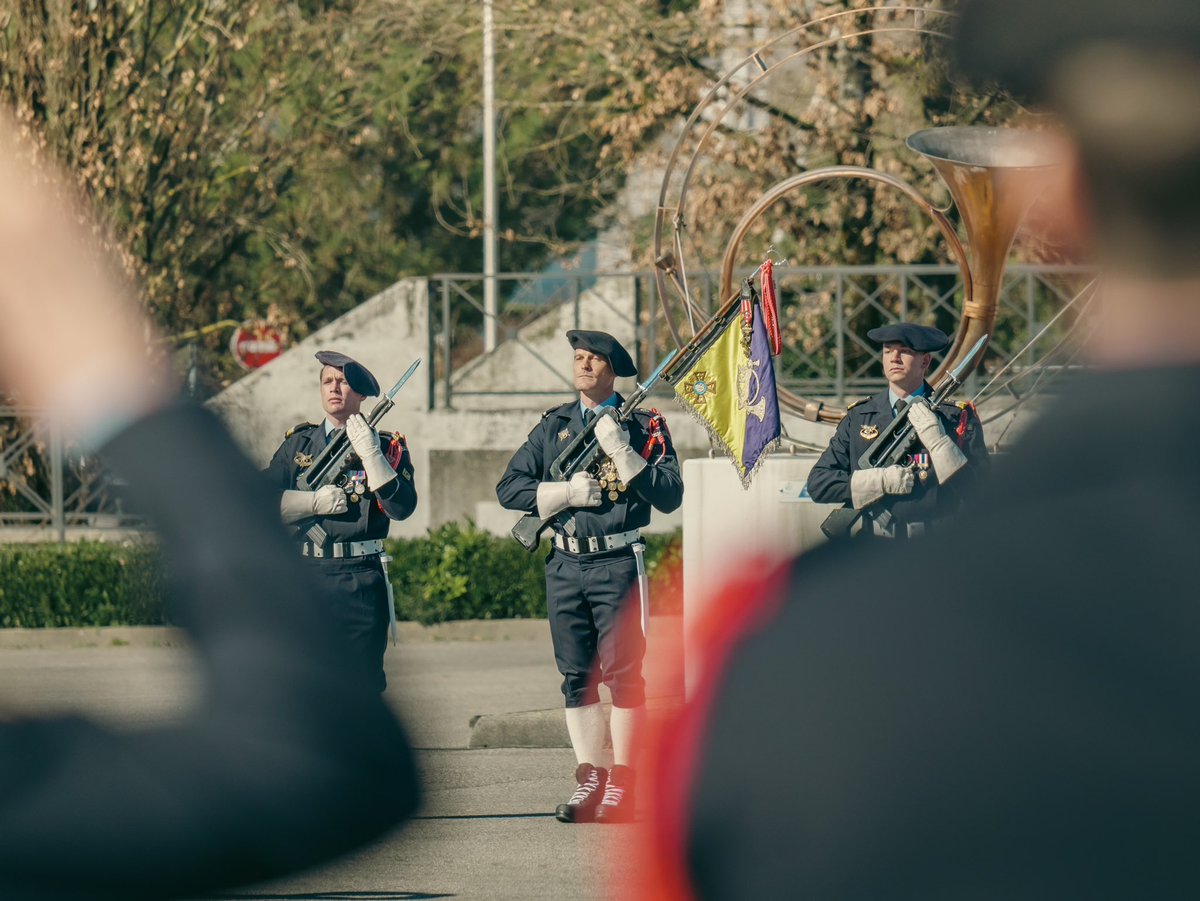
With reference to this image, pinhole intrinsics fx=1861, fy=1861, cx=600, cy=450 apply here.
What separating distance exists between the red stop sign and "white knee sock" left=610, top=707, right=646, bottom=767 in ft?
48.9

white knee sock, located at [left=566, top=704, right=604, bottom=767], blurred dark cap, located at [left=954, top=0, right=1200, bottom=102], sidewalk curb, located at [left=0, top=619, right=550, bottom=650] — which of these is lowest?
sidewalk curb, located at [left=0, top=619, right=550, bottom=650]

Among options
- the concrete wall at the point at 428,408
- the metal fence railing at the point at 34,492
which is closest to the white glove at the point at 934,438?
the concrete wall at the point at 428,408

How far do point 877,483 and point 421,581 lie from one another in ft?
Result: 20.7

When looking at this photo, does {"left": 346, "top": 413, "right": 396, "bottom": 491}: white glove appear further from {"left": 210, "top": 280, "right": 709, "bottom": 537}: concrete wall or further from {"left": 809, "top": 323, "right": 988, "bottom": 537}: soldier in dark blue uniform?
{"left": 210, "top": 280, "right": 709, "bottom": 537}: concrete wall

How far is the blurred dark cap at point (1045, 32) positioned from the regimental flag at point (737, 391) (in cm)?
632

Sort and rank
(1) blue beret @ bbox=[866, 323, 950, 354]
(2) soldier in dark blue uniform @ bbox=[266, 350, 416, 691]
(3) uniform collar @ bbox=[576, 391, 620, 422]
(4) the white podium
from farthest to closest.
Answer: (4) the white podium
(1) blue beret @ bbox=[866, 323, 950, 354]
(3) uniform collar @ bbox=[576, 391, 620, 422]
(2) soldier in dark blue uniform @ bbox=[266, 350, 416, 691]

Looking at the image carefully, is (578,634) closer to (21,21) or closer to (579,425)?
(579,425)

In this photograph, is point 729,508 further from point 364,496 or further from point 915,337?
point 364,496

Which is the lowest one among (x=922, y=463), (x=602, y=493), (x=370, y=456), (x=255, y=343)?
(x=255, y=343)

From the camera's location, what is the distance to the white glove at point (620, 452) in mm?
6641

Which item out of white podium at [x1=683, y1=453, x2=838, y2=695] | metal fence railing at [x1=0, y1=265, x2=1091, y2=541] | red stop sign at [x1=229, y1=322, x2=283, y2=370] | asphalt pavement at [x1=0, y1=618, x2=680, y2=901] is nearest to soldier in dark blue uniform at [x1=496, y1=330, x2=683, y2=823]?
asphalt pavement at [x1=0, y1=618, x2=680, y2=901]

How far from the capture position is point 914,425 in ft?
23.1

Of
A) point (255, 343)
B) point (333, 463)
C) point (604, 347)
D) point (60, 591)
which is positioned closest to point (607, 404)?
point (604, 347)

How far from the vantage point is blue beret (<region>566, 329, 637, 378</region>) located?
22.2 feet
